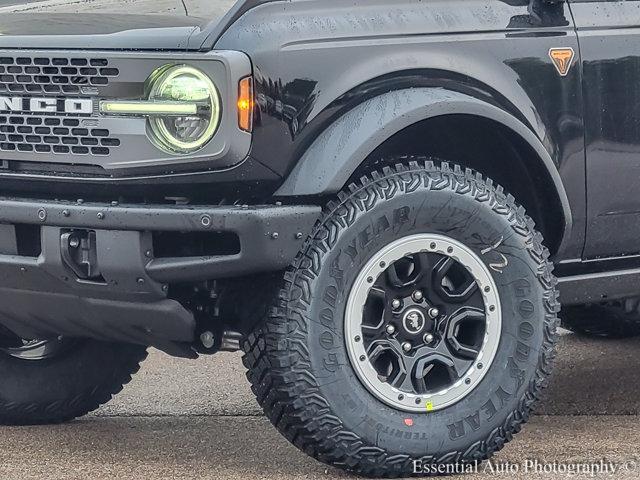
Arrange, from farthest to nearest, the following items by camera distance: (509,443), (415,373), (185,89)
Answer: (509,443), (415,373), (185,89)

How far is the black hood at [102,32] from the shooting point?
3.80 meters

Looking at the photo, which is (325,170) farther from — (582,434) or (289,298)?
(582,434)

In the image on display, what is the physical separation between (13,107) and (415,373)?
A: 132 cm

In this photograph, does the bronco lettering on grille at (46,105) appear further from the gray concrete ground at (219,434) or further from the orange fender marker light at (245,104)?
the gray concrete ground at (219,434)

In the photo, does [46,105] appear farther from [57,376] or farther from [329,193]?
[57,376]

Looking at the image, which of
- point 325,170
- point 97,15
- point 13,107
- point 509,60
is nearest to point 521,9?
point 509,60

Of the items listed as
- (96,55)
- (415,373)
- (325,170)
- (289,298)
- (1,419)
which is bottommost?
(1,419)

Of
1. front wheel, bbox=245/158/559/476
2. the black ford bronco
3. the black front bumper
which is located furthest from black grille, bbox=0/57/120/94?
front wheel, bbox=245/158/559/476

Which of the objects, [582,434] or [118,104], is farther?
[582,434]

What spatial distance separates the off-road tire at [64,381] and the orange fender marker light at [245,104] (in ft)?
4.92

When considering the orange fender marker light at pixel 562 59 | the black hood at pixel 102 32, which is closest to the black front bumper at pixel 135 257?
the black hood at pixel 102 32

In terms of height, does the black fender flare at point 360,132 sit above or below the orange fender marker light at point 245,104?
below

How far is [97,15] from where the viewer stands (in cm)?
411

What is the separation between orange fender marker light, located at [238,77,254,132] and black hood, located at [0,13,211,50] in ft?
0.53
